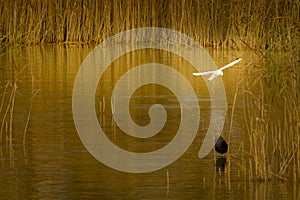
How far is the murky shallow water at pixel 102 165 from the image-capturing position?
7.00 metres

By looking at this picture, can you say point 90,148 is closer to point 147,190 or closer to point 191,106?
point 147,190

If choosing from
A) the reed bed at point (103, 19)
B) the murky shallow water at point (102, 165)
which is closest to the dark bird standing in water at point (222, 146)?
the murky shallow water at point (102, 165)

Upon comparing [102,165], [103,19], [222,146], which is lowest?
[102,165]

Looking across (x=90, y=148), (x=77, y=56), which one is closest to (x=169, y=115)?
(x=90, y=148)

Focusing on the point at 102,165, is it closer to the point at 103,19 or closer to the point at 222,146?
the point at 222,146

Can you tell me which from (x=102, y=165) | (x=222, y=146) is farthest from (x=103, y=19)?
(x=102, y=165)

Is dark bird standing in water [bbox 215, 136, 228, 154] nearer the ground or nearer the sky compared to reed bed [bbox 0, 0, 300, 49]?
nearer the ground

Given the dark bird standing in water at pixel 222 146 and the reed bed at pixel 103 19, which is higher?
the reed bed at pixel 103 19

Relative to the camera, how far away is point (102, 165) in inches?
312

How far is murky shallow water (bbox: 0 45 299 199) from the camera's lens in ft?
23.0

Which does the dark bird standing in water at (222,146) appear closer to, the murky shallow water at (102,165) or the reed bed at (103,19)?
the murky shallow water at (102,165)

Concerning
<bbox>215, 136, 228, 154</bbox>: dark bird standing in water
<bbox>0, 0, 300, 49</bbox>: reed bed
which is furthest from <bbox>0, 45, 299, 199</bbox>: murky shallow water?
<bbox>0, 0, 300, 49</bbox>: reed bed

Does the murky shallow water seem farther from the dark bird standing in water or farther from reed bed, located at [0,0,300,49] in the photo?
reed bed, located at [0,0,300,49]

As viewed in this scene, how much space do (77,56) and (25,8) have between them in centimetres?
210
